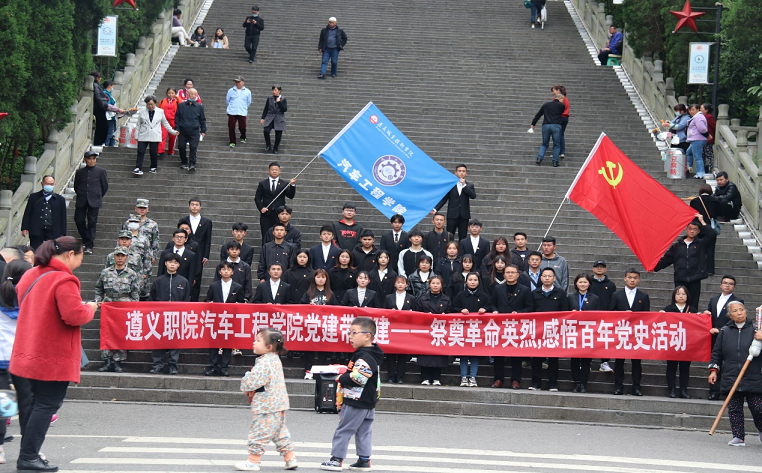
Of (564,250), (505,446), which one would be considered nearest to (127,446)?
(505,446)

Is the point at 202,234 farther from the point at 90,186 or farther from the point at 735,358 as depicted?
the point at 735,358

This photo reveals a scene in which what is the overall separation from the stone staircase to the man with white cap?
36 centimetres

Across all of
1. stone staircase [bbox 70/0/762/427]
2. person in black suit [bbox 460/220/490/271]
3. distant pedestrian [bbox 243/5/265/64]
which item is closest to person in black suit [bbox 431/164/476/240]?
person in black suit [bbox 460/220/490/271]

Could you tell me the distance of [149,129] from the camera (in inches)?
789

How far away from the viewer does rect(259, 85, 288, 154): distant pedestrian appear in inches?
832

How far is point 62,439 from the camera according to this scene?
1080 cm

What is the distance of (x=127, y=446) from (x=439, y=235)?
7258mm

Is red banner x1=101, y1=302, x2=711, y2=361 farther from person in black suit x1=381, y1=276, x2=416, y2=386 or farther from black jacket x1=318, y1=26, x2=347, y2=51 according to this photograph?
black jacket x1=318, y1=26, x2=347, y2=51

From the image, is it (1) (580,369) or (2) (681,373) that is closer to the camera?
(2) (681,373)

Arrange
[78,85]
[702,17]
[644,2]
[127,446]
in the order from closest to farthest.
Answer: [127,446], [78,85], [702,17], [644,2]

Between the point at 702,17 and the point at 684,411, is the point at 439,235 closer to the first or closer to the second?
the point at 684,411

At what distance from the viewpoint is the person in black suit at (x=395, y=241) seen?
640 inches

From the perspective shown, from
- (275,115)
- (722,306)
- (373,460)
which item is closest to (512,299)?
(722,306)

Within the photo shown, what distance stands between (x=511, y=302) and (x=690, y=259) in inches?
123
